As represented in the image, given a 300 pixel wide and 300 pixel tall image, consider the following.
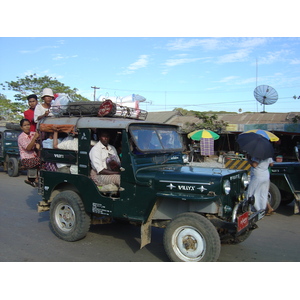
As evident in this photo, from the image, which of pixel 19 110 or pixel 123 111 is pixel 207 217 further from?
pixel 19 110

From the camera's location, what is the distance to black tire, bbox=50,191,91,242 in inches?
198

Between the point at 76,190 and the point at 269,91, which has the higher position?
the point at 269,91

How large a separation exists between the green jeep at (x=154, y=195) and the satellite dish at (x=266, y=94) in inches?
605

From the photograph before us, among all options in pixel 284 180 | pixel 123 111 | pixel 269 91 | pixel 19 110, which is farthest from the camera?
pixel 19 110

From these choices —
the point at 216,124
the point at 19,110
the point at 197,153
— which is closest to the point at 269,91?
the point at 216,124

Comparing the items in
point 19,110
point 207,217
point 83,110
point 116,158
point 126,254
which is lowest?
point 126,254

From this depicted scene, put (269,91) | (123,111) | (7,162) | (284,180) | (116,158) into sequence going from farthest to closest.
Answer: (269,91) < (7,162) < (284,180) < (123,111) < (116,158)

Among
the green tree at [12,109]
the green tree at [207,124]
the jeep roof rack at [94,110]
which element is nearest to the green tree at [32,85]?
the green tree at [12,109]

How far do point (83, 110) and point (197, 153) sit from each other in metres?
15.4

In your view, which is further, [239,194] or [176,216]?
[239,194]

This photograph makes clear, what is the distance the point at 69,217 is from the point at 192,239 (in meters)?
2.32

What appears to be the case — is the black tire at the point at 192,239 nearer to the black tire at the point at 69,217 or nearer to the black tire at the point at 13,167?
the black tire at the point at 69,217

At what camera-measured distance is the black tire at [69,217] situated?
198 inches

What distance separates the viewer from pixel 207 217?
4129 millimetres
